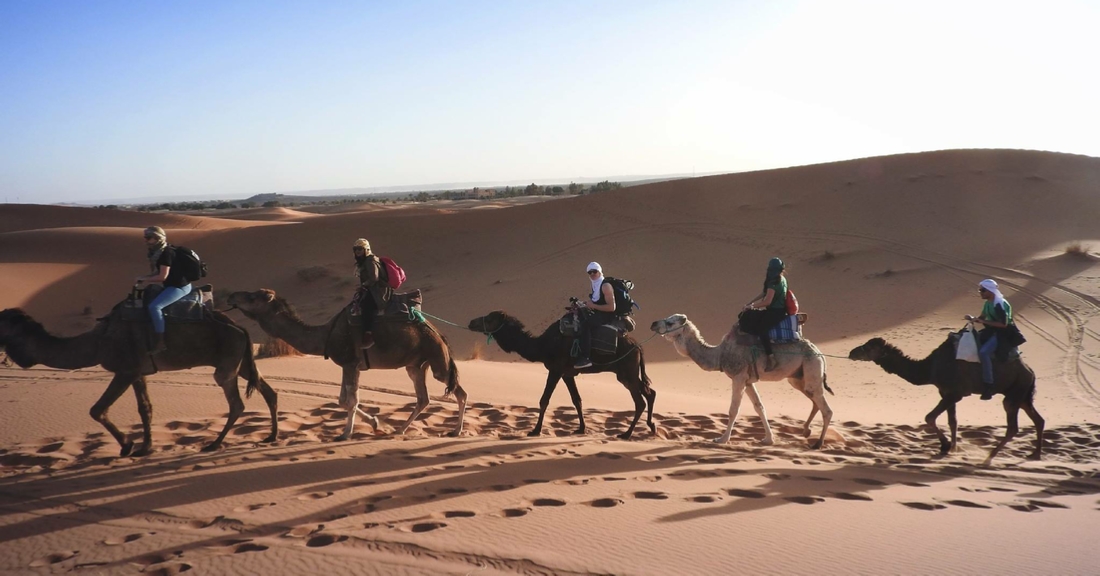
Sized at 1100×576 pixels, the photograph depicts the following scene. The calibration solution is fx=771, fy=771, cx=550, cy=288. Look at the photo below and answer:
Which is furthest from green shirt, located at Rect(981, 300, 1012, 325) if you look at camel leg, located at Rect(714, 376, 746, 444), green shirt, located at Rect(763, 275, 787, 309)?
camel leg, located at Rect(714, 376, 746, 444)

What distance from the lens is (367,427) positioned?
10938 mm

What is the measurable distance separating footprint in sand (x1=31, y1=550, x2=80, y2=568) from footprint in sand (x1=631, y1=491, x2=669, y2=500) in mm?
4679

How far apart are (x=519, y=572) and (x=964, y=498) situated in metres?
4.80

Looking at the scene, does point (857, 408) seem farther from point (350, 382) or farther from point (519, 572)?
point (519, 572)

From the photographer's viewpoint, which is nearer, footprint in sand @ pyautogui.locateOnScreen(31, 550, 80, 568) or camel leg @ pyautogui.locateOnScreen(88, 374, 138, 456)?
footprint in sand @ pyautogui.locateOnScreen(31, 550, 80, 568)

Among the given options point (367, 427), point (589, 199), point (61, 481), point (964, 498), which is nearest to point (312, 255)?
point (589, 199)

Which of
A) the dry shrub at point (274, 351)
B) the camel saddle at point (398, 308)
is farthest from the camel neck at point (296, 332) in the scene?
the dry shrub at point (274, 351)

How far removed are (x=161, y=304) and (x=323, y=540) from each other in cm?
437

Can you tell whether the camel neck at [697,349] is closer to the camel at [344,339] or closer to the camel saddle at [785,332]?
the camel saddle at [785,332]

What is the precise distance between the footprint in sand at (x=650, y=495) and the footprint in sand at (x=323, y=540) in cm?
283

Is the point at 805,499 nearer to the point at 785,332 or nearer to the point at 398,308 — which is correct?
the point at 785,332

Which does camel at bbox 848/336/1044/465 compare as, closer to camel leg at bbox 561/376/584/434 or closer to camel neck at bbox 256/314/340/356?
camel leg at bbox 561/376/584/434

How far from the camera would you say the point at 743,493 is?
7.58m

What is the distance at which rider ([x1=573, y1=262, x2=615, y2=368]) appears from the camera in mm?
10406
